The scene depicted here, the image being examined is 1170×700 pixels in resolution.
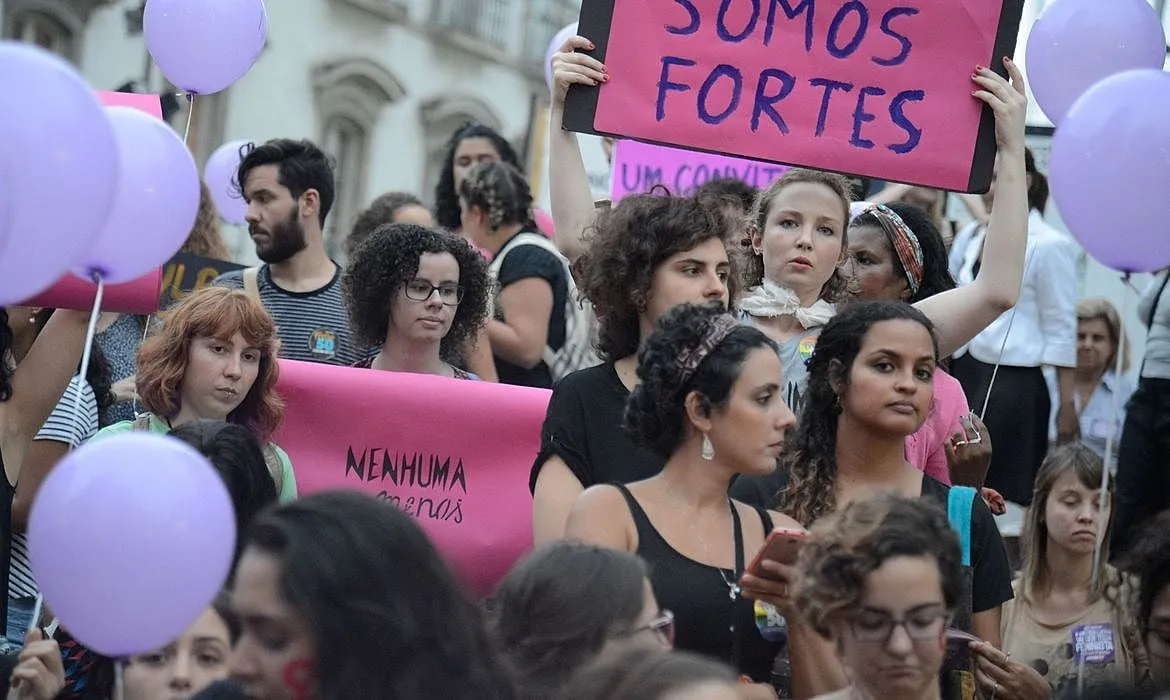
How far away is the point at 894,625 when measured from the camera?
3.66 m

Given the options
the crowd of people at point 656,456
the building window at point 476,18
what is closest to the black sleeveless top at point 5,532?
the crowd of people at point 656,456

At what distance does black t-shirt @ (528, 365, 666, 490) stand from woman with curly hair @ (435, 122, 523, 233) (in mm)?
3693

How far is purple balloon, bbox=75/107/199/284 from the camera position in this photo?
14.2 feet

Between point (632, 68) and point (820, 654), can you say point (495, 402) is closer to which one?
point (632, 68)

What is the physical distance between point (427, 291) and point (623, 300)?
1.22m

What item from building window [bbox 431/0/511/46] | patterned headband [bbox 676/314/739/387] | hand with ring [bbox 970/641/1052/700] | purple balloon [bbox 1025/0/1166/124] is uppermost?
building window [bbox 431/0/511/46]

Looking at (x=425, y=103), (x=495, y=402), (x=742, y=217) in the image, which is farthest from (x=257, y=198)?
(x=425, y=103)

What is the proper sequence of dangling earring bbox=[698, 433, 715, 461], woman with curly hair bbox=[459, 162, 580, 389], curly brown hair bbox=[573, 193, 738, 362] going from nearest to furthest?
dangling earring bbox=[698, 433, 715, 461] → curly brown hair bbox=[573, 193, 738, 362] → woman with curly hair bbox=[459, 162, 580, 389]

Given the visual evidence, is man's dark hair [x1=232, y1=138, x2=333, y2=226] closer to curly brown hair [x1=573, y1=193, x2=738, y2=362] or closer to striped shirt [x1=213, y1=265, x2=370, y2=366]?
striped shirt [x1=213, y1=265, x2=370, y2=366]

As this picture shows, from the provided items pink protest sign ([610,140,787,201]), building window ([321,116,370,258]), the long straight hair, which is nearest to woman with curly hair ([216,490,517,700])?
the long straight hair

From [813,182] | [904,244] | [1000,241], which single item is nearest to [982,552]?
[1000,241]

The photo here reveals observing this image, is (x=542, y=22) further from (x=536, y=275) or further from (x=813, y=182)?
(x=813, y=182)

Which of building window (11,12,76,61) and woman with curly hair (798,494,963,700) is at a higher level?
building window (11,12,76,61)

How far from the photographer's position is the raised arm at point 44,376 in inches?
201
